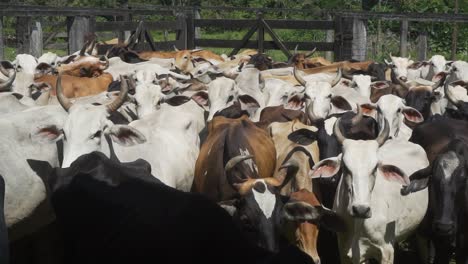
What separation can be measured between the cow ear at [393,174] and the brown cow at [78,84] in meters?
4.93

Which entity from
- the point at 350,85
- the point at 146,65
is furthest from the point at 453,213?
the point at 146,65

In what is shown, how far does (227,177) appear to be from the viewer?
627cm

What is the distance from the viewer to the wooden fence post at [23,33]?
501 inches

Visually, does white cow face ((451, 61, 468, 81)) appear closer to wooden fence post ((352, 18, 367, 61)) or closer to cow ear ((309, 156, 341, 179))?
wooden fence post ((352, 18, 367, 61))

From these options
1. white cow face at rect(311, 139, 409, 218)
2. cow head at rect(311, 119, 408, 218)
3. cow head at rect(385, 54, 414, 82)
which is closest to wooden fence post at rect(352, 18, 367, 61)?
cow head at rect(385, 54, 414, 82)

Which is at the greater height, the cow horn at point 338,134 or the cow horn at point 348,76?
the cow horn at point 338,134

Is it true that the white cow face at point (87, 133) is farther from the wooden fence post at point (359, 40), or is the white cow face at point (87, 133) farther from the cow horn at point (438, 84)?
the wooden fence post at point (359, 40)

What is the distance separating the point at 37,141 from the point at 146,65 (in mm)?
5604

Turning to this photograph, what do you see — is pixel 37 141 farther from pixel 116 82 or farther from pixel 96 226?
pixel 116 82

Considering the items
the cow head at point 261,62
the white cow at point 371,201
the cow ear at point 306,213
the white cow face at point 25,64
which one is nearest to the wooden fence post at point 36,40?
the white cow face at point 25,64

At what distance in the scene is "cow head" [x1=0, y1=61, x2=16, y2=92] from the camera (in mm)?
8688

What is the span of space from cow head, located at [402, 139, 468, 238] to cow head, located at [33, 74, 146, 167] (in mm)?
2246

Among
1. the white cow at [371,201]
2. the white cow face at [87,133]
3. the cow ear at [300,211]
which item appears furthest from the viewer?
the white cow face at [87,133]

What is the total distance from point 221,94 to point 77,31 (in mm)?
5844
